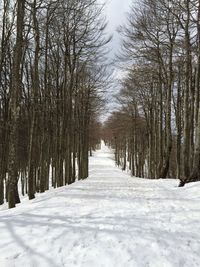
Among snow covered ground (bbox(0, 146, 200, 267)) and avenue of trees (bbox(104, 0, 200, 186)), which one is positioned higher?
avenue of trees (bbox(104, 0, 200, 186))

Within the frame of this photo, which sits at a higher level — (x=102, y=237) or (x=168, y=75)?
(x=168, y=75)

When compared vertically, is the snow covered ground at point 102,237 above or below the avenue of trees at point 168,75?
below

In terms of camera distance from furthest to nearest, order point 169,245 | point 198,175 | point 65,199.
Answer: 1. point 198,175
2. point 65,199
3. point 169,245

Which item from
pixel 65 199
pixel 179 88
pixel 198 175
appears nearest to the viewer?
pixel 65 199

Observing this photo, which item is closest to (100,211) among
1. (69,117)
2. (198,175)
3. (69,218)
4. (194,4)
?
(69,218)

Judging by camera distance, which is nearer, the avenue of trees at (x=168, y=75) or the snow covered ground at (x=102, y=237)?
the snow covered ground at (x=102, y=237)

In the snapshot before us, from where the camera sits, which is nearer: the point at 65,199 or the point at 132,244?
the point at 132,244

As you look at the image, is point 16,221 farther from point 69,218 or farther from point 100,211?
point 100,211

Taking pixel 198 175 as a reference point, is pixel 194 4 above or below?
above

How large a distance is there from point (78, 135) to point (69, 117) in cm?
718

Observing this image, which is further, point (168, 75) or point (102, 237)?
point (168, 75)

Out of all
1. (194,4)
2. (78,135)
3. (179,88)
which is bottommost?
(78,135)

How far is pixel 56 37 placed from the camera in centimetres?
2309

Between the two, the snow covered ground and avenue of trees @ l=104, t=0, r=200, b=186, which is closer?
the snow covered ground
